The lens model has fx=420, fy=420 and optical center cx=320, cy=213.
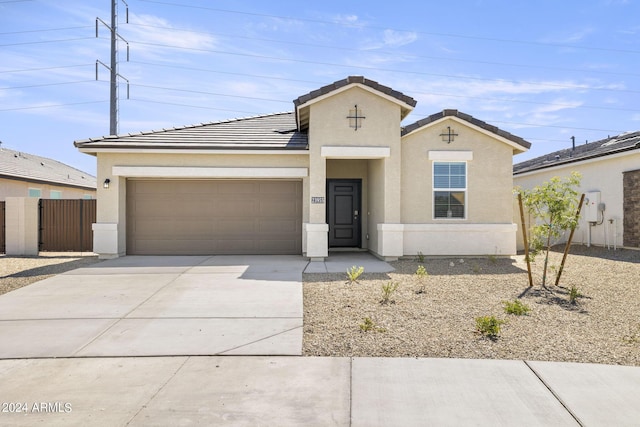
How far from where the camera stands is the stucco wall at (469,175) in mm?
11812

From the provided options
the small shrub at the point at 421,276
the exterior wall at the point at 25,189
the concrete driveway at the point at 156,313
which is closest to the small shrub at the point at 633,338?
the small shrub at the point at 421,276

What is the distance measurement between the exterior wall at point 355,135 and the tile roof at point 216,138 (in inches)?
32.0

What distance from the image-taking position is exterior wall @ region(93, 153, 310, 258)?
39.5 feet

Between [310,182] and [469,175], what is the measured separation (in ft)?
14.9

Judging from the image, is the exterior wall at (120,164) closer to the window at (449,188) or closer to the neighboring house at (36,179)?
the window at (449,188)

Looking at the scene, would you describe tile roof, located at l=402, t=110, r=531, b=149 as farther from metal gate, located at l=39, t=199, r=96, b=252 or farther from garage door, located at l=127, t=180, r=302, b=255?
metal gate, located at l=39, t=199, r=96, b=252

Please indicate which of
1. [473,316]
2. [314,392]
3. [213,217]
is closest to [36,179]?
[213,217]

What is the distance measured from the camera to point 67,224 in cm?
1388

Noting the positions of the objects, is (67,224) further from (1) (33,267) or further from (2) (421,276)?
(2) (421,276)

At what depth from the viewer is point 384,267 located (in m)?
10.4

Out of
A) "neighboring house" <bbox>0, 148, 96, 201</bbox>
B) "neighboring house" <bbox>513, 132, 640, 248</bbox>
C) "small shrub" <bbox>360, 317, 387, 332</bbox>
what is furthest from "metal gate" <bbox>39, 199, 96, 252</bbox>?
"neighboring house" <bbox>513, 132, 640, 248</bbox>

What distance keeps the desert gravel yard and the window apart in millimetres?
2245

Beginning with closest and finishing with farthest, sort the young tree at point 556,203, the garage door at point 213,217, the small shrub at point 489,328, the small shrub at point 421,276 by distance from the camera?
the small shrub at point 489,328 < the young tree at point 556,203 < the small shrub at point 421,276 < the garage door at point 213,217

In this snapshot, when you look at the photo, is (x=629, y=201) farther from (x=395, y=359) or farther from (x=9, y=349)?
(x=9, y=349)
